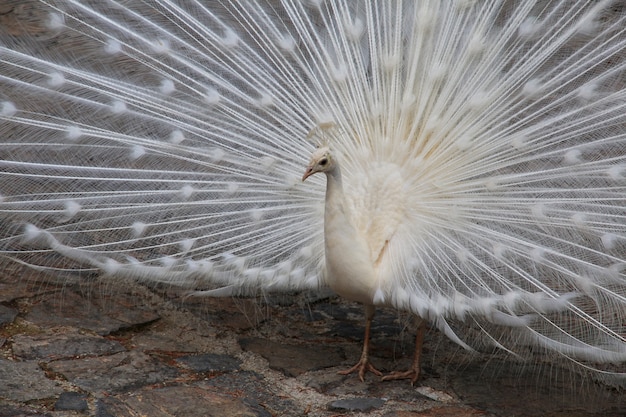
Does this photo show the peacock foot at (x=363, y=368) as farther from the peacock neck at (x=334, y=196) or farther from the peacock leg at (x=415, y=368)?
the peacock neck at (x=334, y=196)

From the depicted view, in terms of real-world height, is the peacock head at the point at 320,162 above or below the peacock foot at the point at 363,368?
above

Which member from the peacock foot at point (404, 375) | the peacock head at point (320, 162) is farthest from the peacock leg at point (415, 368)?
the peacock head at point (320, 162)

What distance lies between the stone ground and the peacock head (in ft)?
2.85

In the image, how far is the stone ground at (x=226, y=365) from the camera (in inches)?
124

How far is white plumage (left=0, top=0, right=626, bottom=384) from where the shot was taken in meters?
3.23

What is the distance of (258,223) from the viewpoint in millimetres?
3650

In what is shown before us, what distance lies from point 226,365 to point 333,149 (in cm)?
96

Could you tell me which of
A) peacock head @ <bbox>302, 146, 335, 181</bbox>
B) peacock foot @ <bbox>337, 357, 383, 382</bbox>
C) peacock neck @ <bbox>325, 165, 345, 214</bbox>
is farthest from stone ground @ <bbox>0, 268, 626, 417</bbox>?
peacock head @ <bbox>302, 146, 335, 181</bbox>

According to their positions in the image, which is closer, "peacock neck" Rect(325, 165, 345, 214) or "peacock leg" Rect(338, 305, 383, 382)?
"peacock neck" Rect(325, 165, 345, 214)

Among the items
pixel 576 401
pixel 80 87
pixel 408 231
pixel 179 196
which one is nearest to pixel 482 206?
pixel 408 231

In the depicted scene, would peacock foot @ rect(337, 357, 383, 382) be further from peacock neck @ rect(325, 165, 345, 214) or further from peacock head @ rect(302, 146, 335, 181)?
peacock head @ rect(302, 146, 335, 181)

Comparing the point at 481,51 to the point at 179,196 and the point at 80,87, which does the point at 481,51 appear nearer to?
the point at 179,196

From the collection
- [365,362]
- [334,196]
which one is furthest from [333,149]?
[365,362]

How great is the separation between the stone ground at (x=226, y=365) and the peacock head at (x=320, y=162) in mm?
868
